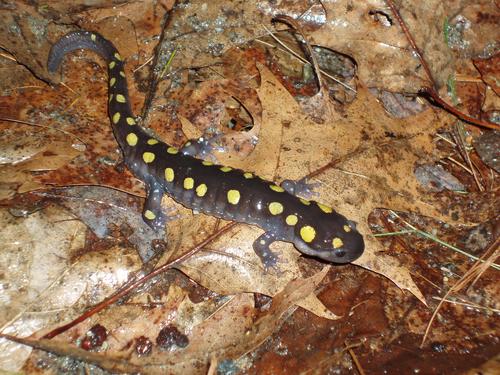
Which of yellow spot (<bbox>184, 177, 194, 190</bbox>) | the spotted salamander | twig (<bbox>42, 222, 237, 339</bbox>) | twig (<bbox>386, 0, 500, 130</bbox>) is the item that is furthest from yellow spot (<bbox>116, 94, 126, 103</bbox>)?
twig (<bbox>386, 0, 500, 130</bbox>)

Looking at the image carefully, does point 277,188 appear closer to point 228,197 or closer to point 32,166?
point 228,197

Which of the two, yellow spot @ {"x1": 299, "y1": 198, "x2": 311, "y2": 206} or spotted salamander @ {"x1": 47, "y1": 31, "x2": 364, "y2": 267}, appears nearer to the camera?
spotted salamander @ {"x1": 47, "y1": 31, "x2": 364, "y2": 267}

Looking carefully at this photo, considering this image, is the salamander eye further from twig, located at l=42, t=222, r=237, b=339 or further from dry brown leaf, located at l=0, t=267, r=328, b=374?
twig, located at l=42, t=222, r=237, b=339

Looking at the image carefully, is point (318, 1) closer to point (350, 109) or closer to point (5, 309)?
point (350, 109)

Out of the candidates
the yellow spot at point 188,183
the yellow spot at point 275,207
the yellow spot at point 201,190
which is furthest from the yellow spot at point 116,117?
the yellow spot at point 275,207

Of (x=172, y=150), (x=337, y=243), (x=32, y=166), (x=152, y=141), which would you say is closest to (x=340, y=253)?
(x=337, y=243)

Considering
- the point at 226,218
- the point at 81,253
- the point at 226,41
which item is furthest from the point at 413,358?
the point at 226,41
